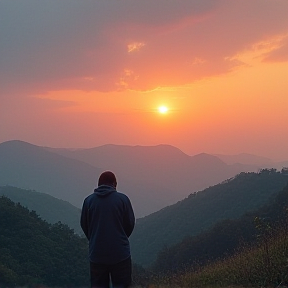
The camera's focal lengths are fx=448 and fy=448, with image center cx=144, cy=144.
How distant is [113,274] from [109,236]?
0.42m

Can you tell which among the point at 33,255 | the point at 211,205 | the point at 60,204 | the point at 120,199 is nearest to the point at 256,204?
the point at 211,205

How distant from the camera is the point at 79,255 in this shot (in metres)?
35.5

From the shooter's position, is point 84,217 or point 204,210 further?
point 204,210

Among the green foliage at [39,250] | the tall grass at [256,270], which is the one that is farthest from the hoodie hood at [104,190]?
the green foliage at [39,250]

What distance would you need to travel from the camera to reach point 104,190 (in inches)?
189

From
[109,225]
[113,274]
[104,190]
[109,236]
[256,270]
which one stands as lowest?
[256,270]

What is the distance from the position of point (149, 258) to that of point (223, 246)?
20036 mm

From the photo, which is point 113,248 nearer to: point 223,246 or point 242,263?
point 242,263

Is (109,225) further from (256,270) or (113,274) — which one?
(256,270)

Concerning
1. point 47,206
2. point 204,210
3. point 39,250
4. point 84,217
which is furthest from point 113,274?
point 47,206

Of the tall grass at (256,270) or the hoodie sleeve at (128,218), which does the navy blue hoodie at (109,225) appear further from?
the tall grass at (256,270)

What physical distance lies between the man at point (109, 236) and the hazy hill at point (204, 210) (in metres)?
47.5

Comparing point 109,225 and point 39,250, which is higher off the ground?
point 109,225

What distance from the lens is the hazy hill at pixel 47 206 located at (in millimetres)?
92812
